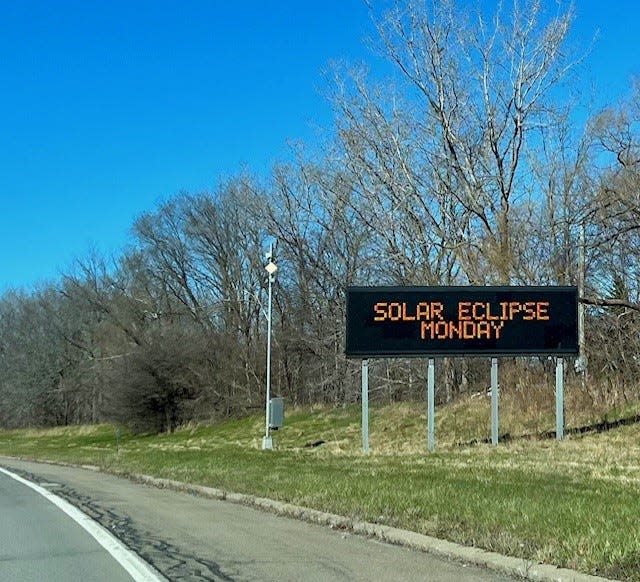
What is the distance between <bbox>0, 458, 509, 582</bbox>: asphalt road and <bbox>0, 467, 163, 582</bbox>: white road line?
0.14 metres

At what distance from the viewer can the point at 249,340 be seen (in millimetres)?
58125

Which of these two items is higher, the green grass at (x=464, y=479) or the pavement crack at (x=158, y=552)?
the green grass at (x=464, y=479)

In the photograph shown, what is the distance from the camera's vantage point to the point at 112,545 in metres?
10.6

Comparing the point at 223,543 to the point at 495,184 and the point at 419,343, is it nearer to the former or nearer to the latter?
the point at 419,343

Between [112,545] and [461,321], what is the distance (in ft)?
48.0

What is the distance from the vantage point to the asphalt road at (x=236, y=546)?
8539mm

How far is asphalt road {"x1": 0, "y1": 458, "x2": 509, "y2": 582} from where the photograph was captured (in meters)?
8.54

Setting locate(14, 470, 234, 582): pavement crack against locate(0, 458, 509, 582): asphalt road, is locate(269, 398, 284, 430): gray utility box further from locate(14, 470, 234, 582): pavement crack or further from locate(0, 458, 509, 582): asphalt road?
locate(14, 470, 234, 582): pavement crack

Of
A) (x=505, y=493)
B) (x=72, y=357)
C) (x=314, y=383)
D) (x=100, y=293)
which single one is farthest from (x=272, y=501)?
(x=72, y=357)

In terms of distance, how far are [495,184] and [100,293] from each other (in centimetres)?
4005

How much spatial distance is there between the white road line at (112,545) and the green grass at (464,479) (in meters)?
3.11

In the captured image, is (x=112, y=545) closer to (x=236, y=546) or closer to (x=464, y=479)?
(x=236, y=546)

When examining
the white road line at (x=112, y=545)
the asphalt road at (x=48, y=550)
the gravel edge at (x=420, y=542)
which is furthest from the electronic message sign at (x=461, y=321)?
the asphalt road at (x=48, y=550)

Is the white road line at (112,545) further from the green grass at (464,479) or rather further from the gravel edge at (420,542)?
the green grass at (464,479)
